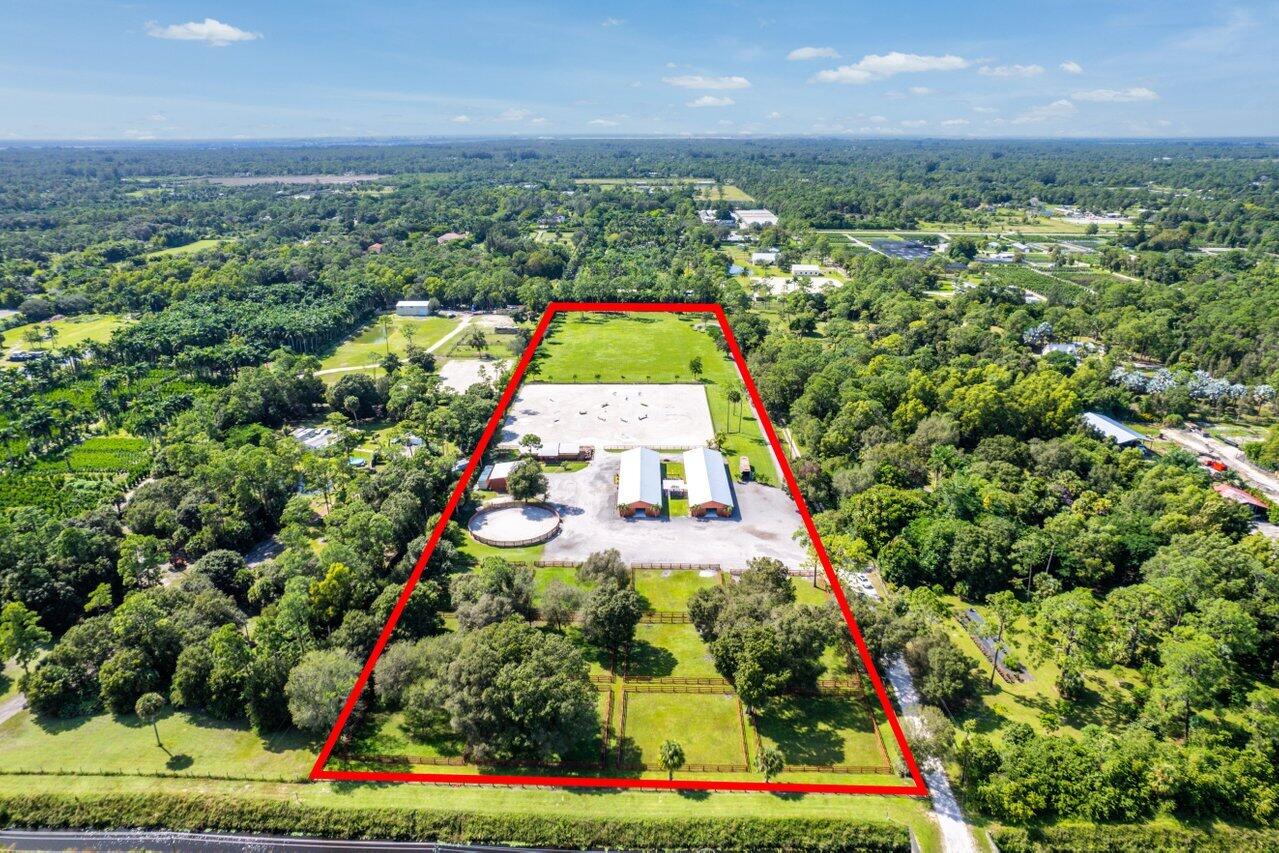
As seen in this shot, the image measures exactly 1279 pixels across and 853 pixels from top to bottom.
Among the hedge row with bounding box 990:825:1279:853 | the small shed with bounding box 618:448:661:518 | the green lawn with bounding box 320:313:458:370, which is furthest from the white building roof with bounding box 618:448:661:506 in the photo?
the green lawn with bounding box 320:313:458:370

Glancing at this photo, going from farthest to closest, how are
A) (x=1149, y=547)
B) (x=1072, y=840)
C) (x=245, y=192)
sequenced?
(x=245, y=192) < (x=1149, y=547) < (x=1072, y=840)

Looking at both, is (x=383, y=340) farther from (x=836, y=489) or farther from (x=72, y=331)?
(x=836, y=489)

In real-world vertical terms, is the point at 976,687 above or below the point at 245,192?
below

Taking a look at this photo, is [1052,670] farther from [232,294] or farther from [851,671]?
[232,294]

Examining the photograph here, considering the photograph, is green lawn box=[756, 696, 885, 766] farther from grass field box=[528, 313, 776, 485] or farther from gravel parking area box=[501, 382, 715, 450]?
gravel parking area box=[501, 382, 715, 450]

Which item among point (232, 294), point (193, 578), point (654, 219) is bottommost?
point (193, 578)

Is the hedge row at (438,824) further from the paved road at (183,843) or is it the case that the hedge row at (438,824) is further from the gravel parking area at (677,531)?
the gravel parking area at (677,531)

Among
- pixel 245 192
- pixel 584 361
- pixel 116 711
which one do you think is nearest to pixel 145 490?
pixel 116 711

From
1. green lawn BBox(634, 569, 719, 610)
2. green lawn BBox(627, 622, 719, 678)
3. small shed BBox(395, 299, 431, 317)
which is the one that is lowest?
green lawn BBox(627, 622, 719, 678)
